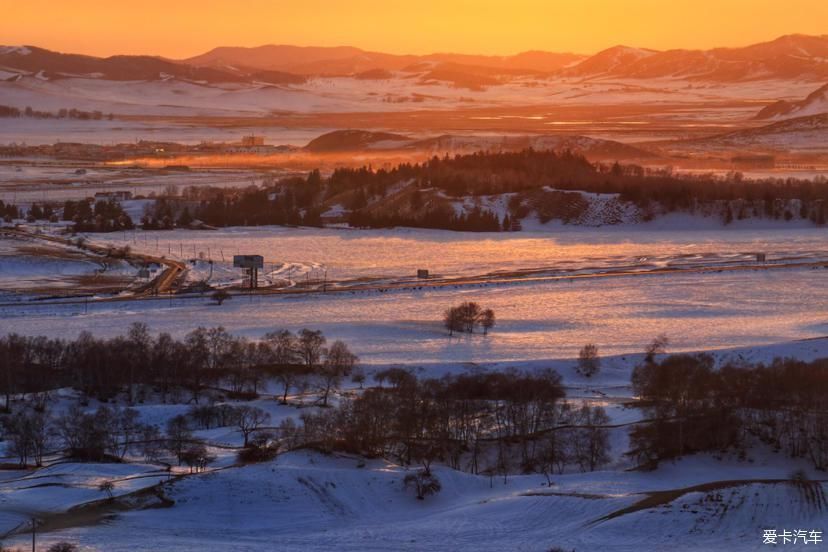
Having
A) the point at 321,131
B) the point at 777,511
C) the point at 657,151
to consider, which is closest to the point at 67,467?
the point at 777,511

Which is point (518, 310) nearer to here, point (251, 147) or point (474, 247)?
point (474, 247)

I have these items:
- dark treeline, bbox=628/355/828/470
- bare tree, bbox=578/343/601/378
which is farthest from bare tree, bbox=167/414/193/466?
bare tree, bbox=578/343/601/378

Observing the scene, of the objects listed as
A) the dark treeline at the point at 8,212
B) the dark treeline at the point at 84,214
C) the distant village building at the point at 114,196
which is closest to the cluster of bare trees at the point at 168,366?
the dark treeline at the point at 84,214

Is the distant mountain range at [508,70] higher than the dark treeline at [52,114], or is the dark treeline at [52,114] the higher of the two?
the distant mountain range at [508,70]

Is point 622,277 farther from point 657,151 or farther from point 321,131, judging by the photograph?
point 321,131

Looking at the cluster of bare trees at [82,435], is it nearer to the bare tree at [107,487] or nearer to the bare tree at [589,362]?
the bare tree at [107,487]
